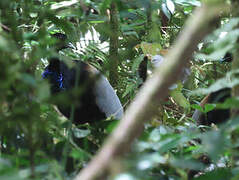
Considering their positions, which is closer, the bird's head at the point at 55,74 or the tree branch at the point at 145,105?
the tree branch at the point at 145,105

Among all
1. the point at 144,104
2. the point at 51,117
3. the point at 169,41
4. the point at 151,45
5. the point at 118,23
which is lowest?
the point at 169,41

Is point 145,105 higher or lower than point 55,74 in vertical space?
higher

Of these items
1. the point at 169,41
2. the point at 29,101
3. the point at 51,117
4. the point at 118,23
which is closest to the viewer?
the point at 29,101

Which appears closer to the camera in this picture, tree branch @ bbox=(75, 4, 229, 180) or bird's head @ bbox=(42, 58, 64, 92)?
tree branch @ bbox=(75, 4, 229, 180)

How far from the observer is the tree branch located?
51 cm

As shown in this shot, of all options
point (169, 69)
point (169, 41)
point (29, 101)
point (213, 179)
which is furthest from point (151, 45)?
point (169, 41)

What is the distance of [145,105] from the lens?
1.75 ft

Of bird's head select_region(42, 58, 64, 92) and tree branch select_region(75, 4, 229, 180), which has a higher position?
tree branch select_region(75, 4, 229, 180)

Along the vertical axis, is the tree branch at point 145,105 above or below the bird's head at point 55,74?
above

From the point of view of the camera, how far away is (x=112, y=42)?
9.19 ft

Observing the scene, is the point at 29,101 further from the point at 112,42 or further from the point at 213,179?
the point at 112,42

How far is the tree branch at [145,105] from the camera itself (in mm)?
508

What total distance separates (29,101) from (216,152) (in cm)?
37

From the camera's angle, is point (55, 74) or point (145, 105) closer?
point (145, 105)
